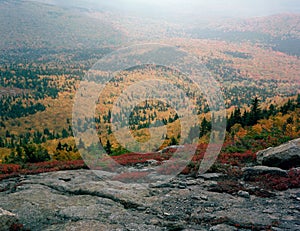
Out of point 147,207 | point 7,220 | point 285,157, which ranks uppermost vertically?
point 285,157

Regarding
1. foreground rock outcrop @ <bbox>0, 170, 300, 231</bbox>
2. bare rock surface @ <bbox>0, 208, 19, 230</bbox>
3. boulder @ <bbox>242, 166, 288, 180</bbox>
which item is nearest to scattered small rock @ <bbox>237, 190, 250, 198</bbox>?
foreground rock outcrop @ <bbox>0, 170, 300, 231</bbox>

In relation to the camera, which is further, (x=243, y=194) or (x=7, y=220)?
(x=243, y=194)

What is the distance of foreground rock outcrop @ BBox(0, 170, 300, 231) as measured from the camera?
14180 mm

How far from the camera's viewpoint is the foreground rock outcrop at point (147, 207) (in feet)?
46.5

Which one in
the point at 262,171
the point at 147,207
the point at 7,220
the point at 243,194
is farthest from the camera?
the point at 262,171

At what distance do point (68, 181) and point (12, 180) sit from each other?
507 centimetres

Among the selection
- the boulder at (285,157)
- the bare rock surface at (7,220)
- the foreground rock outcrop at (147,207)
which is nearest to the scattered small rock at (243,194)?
the foreground rock outcrop at (147,207)

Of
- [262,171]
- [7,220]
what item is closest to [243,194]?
[262,171]

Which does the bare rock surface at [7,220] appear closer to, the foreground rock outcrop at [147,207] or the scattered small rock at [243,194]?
the foreground rock outcrop at [147,207]

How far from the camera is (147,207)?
16453 millimetres

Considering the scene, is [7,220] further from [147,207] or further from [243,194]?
[243,194]

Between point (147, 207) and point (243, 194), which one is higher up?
point (243, 194)

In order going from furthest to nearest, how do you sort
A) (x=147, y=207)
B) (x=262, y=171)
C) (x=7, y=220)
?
(x=262, y=171)
(x=147, y=207)
(x=7, y=220)

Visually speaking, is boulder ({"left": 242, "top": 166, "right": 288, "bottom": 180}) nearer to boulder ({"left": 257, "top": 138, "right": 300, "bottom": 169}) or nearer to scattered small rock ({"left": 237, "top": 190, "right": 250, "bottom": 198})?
boulder ({"left": 257, "top": 138, "right": 300, "bottom": 169})
